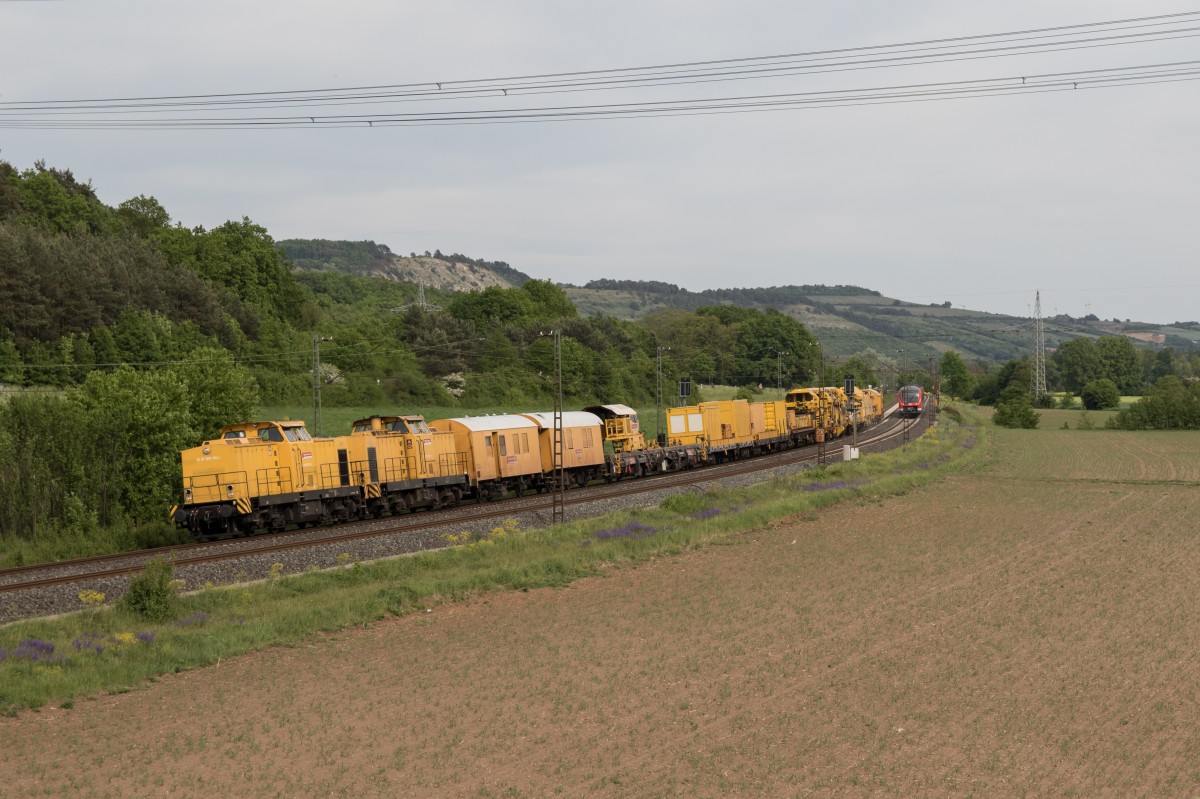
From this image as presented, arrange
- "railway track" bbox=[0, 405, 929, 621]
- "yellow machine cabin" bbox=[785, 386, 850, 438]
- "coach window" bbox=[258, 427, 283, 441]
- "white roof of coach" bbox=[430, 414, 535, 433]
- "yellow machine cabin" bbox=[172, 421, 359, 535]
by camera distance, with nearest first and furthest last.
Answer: "railway track" bbox=[0, 405, 929, 621] < "yellow machine cabin" bbox=[172, 421, 359, 535] < "coach window" bbox=[258, 427, 283, 441] < "white roof of coach" bbox=[430, 414, 535, 433] < "yellow machine cabin" bbox=[785, 386, 850, 438]

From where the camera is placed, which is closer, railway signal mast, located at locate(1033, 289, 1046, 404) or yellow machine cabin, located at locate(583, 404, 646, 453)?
yellow machine cabin, located at locate(583, 404, 646, 453)

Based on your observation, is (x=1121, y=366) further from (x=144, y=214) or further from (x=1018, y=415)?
(x=144, y=214)

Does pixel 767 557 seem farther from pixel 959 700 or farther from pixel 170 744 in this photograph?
Result: pixel 170 744

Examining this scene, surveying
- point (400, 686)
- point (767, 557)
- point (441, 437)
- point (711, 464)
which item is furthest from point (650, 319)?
point (400, 686)

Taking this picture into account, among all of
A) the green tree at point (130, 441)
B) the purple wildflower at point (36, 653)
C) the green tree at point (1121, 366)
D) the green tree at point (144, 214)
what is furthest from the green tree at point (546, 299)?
the purple wildflower at point (36, 653)

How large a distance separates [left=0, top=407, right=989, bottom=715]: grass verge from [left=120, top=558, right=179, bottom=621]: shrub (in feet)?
0.62

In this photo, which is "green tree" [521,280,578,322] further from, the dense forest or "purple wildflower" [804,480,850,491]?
"purple wildflower" [804,480,850,491]

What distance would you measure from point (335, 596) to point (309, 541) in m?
7.88

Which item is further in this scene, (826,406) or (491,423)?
(826,406)

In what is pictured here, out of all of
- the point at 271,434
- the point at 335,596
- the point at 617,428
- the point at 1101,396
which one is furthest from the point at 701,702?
the point at 1101,396

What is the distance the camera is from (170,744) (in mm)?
13719

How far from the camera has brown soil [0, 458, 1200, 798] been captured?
40.5 ft

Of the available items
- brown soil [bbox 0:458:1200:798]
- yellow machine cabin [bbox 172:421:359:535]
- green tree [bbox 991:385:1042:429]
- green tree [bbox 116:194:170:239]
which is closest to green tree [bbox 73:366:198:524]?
yellow machine cabin [bbox 172:421:359:535]

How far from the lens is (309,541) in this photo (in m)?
30.8
